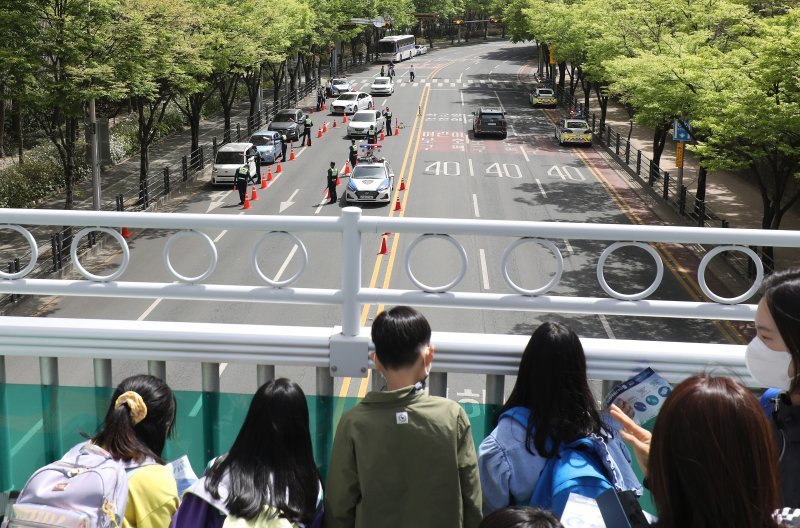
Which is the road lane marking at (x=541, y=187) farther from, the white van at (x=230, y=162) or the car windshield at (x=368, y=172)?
the white van at (x=230, y=162)

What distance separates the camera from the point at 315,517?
12.9 ft

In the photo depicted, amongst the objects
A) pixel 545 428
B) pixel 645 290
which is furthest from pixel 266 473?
pixel 645 290

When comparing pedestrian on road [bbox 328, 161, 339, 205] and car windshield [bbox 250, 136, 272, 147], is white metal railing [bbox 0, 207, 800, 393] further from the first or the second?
car windshield [bbox 250, 136, 272, 147]

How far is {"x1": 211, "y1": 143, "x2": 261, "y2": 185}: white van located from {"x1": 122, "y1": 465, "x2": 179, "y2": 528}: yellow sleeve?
1360 inches

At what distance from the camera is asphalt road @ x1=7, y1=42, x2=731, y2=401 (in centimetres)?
2125

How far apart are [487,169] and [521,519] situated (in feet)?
137

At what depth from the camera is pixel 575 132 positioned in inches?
1960

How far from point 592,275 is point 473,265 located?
12.5 ft

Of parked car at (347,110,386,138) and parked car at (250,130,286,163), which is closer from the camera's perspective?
parked car at (250,130,286,163)

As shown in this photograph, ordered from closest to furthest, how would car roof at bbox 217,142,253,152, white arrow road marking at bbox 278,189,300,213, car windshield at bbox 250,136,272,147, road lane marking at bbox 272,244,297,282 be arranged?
road lane marking at bbox 272,244,297,282, white arrow road marking at bbox 278,189,300,213, car roof at bbox 217,142,253,152, car windshield at bbox 250,136,272,147

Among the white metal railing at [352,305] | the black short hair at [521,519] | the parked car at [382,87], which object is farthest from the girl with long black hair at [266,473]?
the parked car at [382,87]

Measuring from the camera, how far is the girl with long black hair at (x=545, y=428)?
3.94 meters

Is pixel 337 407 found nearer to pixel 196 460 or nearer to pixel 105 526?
pixel 196 460

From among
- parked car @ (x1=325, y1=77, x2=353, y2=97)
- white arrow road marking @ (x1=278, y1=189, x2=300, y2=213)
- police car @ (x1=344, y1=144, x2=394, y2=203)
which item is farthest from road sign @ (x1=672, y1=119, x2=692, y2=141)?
parked car @ (x1=325, y1=77, x2=353, y2=97)
